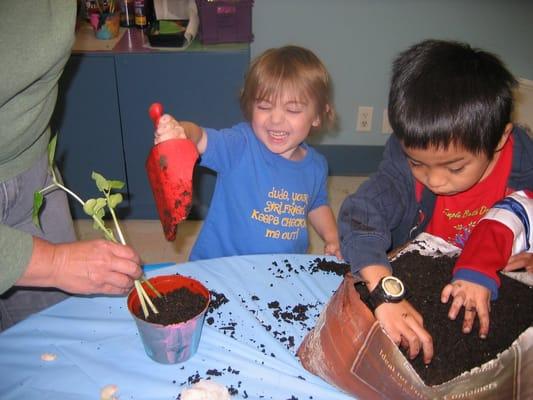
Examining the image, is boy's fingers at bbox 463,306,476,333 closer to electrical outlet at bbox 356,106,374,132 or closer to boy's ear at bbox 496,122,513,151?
boy's ear at bbox 496,122,513,151

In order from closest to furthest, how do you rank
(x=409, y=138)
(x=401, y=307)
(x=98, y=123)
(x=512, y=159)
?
(x=401, y=307) → (x=409, y=138) → (x=512, y=159) → (x=98, y=123)

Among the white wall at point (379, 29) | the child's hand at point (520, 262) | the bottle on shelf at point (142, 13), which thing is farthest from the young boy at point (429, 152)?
the bottle on shelf at point (142, 13)

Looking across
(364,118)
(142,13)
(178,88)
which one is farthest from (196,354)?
(364,118)

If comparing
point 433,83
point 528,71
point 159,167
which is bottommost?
point 528,71

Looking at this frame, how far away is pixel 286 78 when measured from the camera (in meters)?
1.22

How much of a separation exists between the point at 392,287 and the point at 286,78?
63cm

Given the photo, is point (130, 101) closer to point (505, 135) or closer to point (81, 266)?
point (81, 266)

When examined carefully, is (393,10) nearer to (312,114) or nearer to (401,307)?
(312,114)

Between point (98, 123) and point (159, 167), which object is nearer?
point (159, 167)

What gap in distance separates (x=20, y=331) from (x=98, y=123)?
56.9 inches

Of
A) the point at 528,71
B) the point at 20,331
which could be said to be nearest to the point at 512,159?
the point at 20,331

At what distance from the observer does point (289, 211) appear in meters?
1.28

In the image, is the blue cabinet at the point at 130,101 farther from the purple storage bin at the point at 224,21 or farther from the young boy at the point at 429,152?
the young boy at the point at 429,152

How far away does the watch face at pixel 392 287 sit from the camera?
2.57 ft
